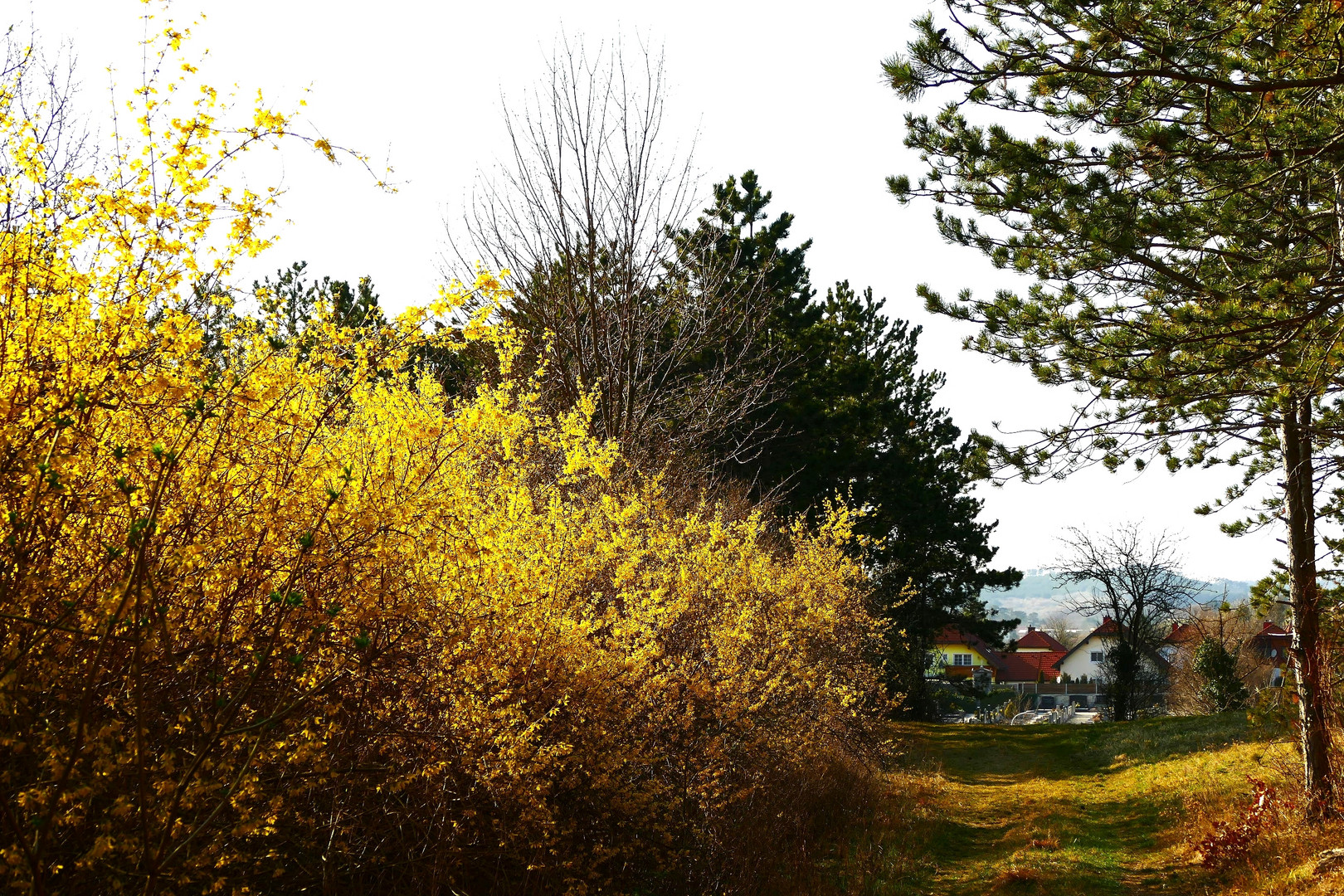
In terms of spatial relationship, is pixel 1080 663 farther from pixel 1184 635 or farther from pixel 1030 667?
pixel 1184 635

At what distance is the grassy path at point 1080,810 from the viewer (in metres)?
7.18

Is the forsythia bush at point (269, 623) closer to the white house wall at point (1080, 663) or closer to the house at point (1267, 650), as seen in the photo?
the house at point (1267, 650)

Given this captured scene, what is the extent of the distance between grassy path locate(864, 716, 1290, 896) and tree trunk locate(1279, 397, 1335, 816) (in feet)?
4.24

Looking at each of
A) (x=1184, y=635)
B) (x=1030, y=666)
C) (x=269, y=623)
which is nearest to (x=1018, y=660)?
(x=1030, y=666)

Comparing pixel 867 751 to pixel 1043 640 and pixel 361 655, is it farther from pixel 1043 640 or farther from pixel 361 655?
pixel 1043 640

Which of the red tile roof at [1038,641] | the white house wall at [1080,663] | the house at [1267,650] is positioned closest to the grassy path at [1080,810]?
the house at [1267,650]

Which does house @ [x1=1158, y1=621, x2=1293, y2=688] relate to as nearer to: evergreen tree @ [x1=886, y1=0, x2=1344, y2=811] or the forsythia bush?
evergreen tree @ [x1=886, y1=0, x2=1344, y2=811]

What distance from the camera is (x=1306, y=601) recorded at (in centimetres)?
799

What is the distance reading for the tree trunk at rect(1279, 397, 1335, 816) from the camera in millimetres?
7684

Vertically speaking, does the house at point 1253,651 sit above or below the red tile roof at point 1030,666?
above

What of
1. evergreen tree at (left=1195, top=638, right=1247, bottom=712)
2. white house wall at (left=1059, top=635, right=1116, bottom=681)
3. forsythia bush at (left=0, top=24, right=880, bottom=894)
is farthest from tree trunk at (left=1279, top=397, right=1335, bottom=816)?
white house wall at (left=1059, top=635, right=1116, bottom=681)

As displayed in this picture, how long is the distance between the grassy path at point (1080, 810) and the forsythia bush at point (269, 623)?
3.02m

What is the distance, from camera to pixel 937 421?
22.8 m

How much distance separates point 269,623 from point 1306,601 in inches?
337
